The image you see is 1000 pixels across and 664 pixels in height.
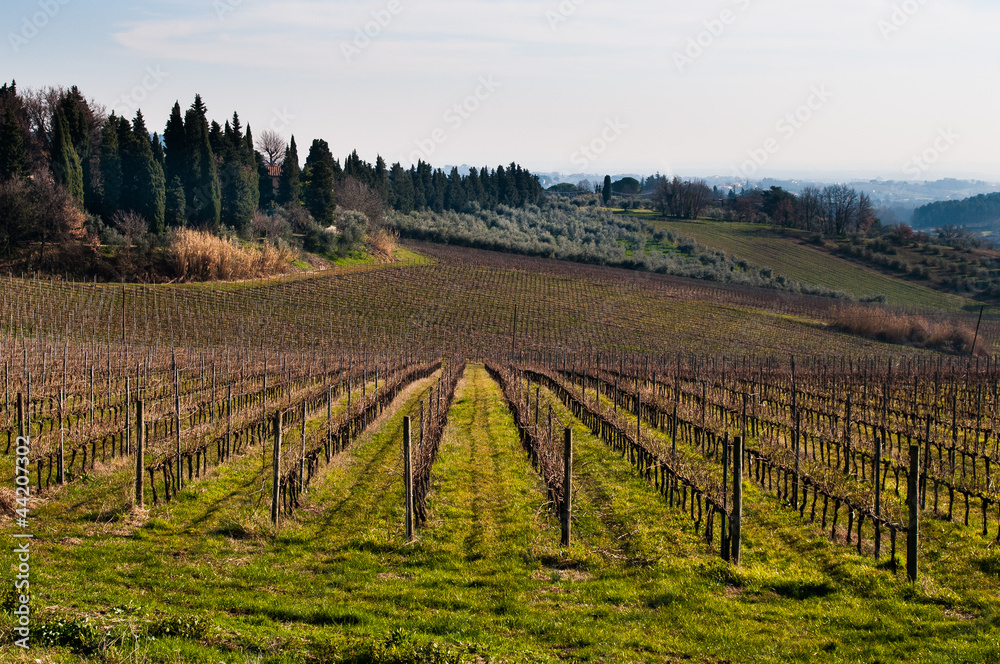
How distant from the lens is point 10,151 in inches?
2056

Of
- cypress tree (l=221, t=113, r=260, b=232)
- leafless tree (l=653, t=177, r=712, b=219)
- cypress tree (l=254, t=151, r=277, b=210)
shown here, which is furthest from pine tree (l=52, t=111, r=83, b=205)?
leafless tree (l=653, t=177, r=712, b=219)

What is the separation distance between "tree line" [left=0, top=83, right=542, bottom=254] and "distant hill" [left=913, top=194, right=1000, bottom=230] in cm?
16500

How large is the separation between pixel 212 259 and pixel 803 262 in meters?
69.4

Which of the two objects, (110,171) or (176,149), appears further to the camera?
(176,149)

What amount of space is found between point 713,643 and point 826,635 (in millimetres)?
1249

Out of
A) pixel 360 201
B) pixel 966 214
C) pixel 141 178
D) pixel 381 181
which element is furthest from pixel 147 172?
pixel 966 214

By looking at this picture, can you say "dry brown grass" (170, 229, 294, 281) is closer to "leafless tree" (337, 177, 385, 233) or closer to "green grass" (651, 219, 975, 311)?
"leafless tree" (337, 177, 385, 233)

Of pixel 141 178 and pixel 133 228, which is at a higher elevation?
pixel 141 178

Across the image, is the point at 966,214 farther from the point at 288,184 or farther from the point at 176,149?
the point at 176,149

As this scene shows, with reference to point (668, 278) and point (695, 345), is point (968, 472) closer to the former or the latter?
point (695, 345)

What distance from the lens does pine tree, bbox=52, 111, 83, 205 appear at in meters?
53.7

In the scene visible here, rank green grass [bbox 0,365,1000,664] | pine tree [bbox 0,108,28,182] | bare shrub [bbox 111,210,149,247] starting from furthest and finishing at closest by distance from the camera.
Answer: bare shrub [bbox 111,210,149,247] < pine tree [bbox 0,108,28,182] < green grass [bbox 0,365,1000,664]

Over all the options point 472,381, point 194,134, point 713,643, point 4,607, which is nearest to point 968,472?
point 713,643

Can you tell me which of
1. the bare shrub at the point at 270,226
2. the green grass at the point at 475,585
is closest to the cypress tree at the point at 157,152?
the bare shrub at the point at 270,226
